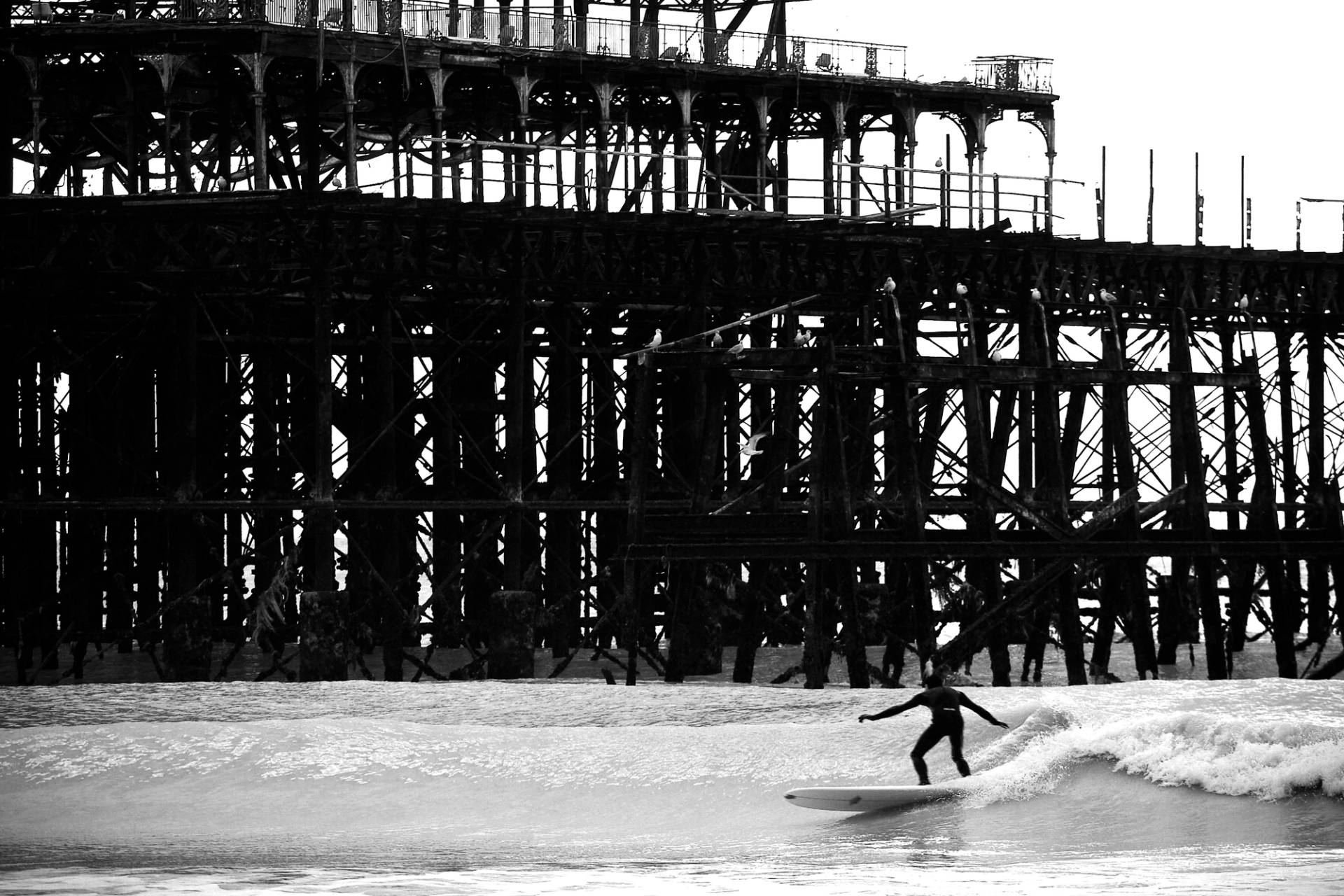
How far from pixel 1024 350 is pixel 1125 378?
7681 mm

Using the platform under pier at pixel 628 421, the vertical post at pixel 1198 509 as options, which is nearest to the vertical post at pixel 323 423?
the platform under pier at pixel 628 421

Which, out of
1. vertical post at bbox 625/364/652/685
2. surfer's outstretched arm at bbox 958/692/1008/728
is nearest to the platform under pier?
vertical post at bbox 625/364/652/685

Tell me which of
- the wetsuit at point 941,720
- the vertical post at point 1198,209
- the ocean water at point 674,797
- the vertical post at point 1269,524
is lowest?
the ocean water at point 674,797

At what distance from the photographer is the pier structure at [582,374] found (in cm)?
2872

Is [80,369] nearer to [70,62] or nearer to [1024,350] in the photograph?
[70,62]

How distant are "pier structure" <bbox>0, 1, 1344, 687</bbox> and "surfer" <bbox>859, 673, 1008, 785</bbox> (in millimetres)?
6222

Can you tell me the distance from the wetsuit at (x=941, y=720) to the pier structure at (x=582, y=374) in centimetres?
625

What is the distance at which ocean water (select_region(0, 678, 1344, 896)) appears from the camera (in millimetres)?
16422

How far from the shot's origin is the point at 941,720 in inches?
780

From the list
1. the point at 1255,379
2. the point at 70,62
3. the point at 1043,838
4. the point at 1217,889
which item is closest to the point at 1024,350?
the point at 1255,379

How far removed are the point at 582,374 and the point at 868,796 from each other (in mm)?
19871

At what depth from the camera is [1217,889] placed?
1505cm

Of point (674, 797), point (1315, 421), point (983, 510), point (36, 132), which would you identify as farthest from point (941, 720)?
point (36, 132)

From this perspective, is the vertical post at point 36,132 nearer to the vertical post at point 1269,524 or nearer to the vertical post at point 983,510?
the vertical post at point 983,510
